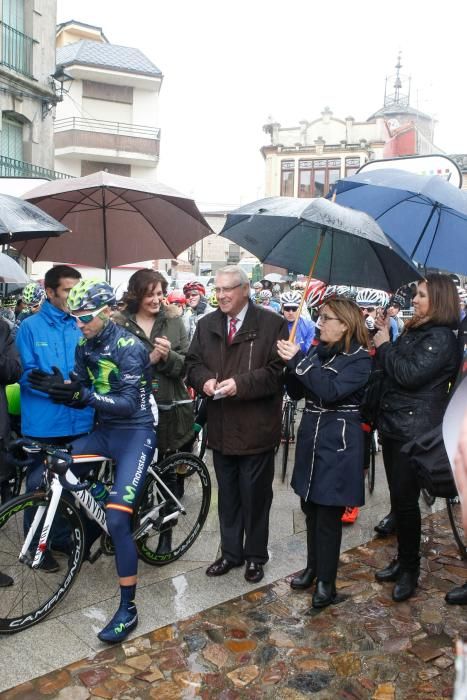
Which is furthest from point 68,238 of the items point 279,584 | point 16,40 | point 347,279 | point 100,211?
point 16,40

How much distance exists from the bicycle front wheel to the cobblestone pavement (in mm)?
484

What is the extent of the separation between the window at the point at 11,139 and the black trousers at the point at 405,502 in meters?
16.3

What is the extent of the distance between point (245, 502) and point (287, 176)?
4984 centimetres

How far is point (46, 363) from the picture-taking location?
14.3ft

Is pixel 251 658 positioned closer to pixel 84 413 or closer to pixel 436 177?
pixel 84 413

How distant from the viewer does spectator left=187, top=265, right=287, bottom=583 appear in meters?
4.34

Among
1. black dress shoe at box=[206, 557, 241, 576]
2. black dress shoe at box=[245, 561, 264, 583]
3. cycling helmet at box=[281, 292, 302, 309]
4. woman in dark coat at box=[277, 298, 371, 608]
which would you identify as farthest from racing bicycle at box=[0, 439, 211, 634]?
cycling helmet at box=[281, 292, 302, 309]

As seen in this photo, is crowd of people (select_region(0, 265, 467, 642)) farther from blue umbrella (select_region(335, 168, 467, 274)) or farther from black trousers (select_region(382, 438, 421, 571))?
blue umbrella (select_region(335, 168, 467, 274))

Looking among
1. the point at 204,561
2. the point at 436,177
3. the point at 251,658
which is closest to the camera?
the point at 251,658

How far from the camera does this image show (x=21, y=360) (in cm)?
435

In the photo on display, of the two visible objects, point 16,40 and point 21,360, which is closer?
point 21,360

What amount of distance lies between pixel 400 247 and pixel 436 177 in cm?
52

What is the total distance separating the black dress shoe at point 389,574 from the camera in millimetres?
4520

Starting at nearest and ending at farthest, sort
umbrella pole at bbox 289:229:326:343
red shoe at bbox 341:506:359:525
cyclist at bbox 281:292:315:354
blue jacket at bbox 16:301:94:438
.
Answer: umbrella pole at bbox 289:229:326:343 → blue jacket at bbox 16:301:94:438 → red shoe at bbox 341:506:359:525 → cyclist at bbox 281:292:315:354
